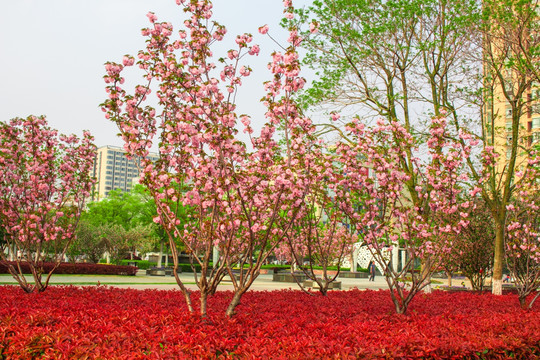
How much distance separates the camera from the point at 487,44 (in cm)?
1662

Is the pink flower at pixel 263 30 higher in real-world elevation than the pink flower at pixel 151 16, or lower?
lower

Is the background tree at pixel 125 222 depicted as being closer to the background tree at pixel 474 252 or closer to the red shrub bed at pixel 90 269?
the red shrub bed at pixel 90 269

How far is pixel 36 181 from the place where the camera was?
10.9 meters

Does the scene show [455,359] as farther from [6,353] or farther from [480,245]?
[480,245]

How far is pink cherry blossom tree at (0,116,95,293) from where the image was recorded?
10664mm

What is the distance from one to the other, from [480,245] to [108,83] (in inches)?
600

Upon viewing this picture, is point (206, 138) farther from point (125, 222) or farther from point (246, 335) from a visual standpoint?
point (125, 222)

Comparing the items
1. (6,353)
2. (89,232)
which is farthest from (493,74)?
(89,232)

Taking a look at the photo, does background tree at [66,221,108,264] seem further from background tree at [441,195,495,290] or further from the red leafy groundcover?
the red leafy groundcover

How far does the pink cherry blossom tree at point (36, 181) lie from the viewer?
35.0ft

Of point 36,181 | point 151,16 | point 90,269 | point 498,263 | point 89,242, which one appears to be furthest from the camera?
point 89,242

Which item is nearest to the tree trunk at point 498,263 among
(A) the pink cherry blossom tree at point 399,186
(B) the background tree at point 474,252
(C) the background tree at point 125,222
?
(B) the background tree at point 474,252

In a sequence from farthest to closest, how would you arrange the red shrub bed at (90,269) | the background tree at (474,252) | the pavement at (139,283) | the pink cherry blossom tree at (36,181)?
the red shrub bed at (90,269) → the pavement at (139,283) → the background tree at (474,252) → the pink cherry blossom tree at (36,181)

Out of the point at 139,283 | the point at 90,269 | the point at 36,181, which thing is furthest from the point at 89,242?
→ the point at 36,181
